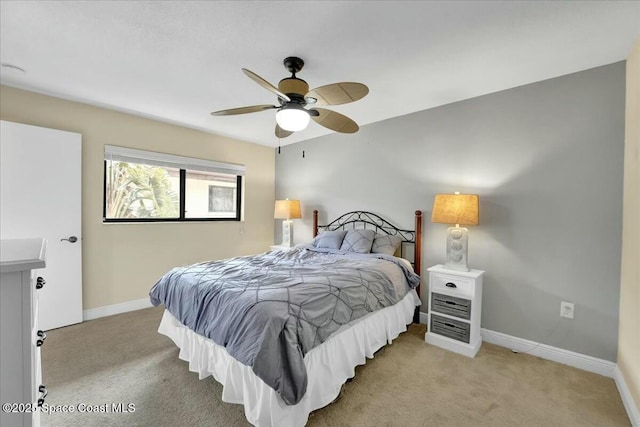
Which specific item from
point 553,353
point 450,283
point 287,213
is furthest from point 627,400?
point 287,213

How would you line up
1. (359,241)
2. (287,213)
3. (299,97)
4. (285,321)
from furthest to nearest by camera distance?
(287,213) → (359,241) → (299,97) → (285,321)

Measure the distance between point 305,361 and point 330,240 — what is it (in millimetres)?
1910

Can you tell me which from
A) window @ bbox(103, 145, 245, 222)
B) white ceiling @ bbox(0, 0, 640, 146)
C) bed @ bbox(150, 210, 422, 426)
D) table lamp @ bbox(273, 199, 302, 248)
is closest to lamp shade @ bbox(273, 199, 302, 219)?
table lamp @ bbox(273, 199, 302, 248)

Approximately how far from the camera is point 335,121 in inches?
93.2

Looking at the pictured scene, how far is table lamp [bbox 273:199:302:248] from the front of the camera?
167 inches

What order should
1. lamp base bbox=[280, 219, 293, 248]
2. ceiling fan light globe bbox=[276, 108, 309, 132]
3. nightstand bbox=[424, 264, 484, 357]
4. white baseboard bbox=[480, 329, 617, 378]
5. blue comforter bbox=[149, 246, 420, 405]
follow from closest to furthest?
blue comforter bbox=[149, 246, 420, 405], ceiling fan light globe bbox=[276, 108, 309, 132], white baseboard bbox=[480, 329, 617, 378], nightstand bbox=[424, 264, 484, 357], lamp base bbox=[280, 219, 293, 248]

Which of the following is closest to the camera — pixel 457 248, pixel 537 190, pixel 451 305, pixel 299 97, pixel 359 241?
pixel 299 97

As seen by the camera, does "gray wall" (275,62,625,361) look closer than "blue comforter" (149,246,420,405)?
No

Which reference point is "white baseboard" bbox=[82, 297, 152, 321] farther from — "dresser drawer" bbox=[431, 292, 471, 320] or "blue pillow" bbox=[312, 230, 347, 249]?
"dresser drawer" bbox=[431, 292, 471, 320]

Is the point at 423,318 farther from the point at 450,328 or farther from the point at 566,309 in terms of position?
the point at 566,309

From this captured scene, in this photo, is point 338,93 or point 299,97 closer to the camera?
point 338,93

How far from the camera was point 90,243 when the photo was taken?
125 inches

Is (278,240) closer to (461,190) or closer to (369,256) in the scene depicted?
(369,256)

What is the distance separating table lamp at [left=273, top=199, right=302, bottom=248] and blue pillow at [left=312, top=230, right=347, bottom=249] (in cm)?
81
